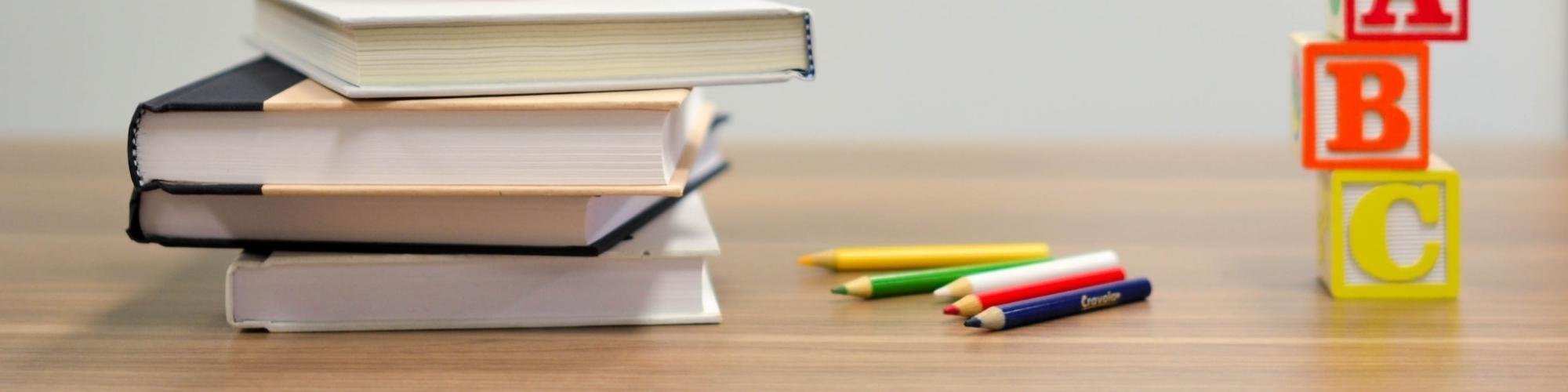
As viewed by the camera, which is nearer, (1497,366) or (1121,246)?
(1497,366)

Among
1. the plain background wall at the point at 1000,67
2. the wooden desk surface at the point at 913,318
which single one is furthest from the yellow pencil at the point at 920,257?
the plain background wall at the point at 1000,67

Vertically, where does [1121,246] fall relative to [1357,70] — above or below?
below

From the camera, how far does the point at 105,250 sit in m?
0.91

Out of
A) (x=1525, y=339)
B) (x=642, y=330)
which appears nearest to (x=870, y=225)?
(x=642, y=330)

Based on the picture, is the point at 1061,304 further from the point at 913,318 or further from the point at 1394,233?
the point at 1394,233

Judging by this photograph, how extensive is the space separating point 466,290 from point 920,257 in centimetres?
25

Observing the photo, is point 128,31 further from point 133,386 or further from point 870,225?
point 133,386

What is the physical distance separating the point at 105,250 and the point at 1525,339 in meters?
0.76

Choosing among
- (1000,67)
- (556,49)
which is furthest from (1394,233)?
(1000,67)

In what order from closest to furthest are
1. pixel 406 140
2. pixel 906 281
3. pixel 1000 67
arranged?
pixel 406 140 → pixel 906 281 → pixel 1000 67

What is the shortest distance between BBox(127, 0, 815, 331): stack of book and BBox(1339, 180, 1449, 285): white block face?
0.28 metres

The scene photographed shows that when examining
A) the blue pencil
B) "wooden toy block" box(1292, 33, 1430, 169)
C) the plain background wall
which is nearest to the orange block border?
"wooden toy block" box(1292, 33, 1430, 169)

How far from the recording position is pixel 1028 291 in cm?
75

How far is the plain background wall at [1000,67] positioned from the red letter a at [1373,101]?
40.4 inches
